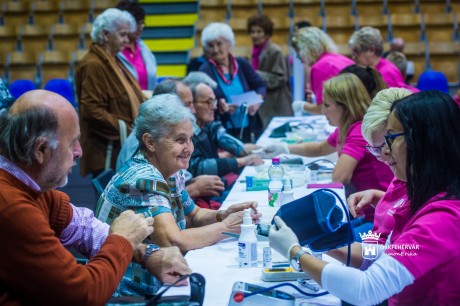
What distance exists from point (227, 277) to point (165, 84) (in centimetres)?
188

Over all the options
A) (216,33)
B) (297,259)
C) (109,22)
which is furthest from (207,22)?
(297,259)

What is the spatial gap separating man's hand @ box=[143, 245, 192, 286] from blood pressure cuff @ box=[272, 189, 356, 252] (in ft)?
1.11

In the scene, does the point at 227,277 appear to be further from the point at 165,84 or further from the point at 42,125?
the point at 165,84

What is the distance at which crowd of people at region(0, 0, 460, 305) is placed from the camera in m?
1.64

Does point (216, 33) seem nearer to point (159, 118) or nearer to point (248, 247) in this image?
point (159, 118)

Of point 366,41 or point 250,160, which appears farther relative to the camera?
point 366,41

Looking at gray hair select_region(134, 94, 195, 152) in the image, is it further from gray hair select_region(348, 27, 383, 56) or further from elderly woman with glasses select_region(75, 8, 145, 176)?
gray hair select_region(348, 27, 383, 56)

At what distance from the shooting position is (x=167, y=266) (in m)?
2.01

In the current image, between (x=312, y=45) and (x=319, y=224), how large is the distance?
13.3 feet

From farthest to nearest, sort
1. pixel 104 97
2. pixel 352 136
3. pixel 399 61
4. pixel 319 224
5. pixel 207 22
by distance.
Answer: pixel 207 22
pixel 399 61
pixel 104 97
pixel 352 136
pixel 319 224

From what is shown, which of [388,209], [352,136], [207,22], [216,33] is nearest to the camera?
[388,209]

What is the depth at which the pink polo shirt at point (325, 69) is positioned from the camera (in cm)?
546

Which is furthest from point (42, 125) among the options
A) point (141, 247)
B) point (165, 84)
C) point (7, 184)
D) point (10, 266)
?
point (165, 84)

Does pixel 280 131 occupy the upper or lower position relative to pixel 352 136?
lower
